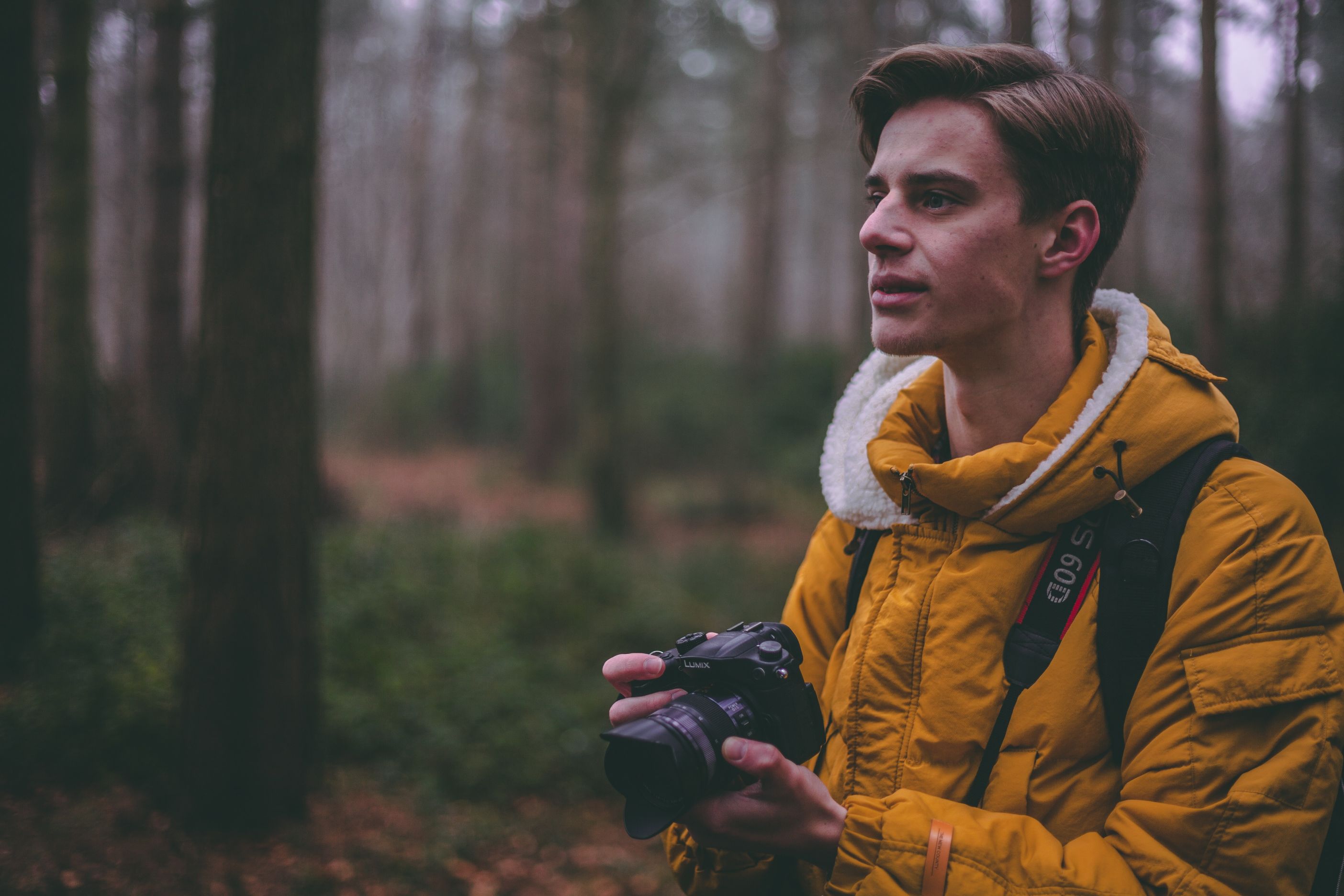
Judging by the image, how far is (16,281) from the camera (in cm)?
370

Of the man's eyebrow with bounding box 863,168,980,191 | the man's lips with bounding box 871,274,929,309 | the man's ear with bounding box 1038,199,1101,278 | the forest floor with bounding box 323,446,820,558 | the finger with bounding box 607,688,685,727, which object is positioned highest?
the man's eyebrow with bounding box 863,168,980,191

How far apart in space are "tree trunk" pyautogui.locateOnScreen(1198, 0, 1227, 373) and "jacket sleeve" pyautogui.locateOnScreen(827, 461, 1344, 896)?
370 cm

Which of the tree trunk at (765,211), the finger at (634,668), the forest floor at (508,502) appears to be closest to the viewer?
the finger at (634,668)

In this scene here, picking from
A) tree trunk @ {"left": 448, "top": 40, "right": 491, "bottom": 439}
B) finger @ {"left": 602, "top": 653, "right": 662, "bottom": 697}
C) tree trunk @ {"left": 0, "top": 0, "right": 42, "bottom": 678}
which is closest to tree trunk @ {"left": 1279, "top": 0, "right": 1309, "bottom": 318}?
finger @ {"left": 602, "top": 653, "right": 662, "bottom": 697}

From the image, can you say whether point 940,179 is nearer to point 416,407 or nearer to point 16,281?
point 16,281

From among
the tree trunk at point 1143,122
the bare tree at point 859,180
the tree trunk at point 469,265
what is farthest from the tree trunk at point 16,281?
the tree trunk at point 469,265

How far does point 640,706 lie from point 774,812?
0.30 m

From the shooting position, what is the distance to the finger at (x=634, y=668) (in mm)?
1572

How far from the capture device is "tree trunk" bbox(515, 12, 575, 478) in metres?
13.8

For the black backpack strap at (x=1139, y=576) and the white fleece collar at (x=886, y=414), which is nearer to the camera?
the black backpack strap at (x=1139, y=576)

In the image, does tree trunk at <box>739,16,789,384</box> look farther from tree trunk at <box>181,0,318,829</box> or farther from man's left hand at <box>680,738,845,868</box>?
man's left hand at <box>680,738,845,868</box>

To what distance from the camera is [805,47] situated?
18.5 metres

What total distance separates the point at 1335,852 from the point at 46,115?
9903 mm

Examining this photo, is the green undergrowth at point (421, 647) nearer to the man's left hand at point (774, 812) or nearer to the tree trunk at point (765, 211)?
the man's left hand at point (774, 812)
